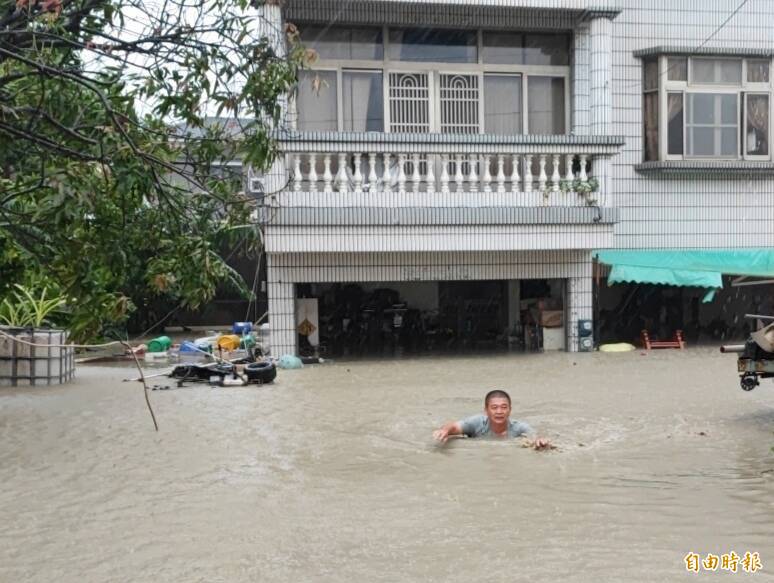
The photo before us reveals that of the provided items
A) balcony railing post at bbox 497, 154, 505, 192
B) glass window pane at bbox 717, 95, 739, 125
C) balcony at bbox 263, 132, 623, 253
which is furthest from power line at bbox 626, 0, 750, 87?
balcony railing post at bbox 497, 154, 505, 192

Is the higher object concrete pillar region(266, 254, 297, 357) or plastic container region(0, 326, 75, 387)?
concrete pillar region(266, 254, 297, 357)

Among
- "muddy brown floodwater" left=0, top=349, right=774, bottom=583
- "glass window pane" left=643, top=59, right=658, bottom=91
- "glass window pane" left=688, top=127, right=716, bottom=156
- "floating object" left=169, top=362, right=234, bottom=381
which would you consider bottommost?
"muddy brown floodwater" left=0, top=349, right=774, bottom=583

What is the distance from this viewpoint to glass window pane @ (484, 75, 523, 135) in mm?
14055

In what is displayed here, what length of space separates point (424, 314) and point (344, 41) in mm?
6211

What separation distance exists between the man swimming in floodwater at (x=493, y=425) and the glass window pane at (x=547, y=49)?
819 cm

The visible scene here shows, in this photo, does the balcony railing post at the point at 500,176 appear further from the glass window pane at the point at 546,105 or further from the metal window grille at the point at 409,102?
the glass window pane at the point at 546,105

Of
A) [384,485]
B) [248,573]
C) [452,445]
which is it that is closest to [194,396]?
[452,445]

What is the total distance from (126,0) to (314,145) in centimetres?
518

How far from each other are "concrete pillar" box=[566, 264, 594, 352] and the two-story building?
0.03 meters

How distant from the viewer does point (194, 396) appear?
10.5 m

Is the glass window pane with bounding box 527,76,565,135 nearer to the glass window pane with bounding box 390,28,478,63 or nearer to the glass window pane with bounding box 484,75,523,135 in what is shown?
→ the glass window pane with bounding box 484,75,523,135

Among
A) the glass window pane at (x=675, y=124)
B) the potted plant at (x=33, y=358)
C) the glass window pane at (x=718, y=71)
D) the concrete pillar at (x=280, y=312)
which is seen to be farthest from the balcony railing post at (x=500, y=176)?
the potted plant at (x=33, y=358)

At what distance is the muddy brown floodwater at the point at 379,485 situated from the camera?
453cm

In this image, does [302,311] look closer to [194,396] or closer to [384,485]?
[194,396]
